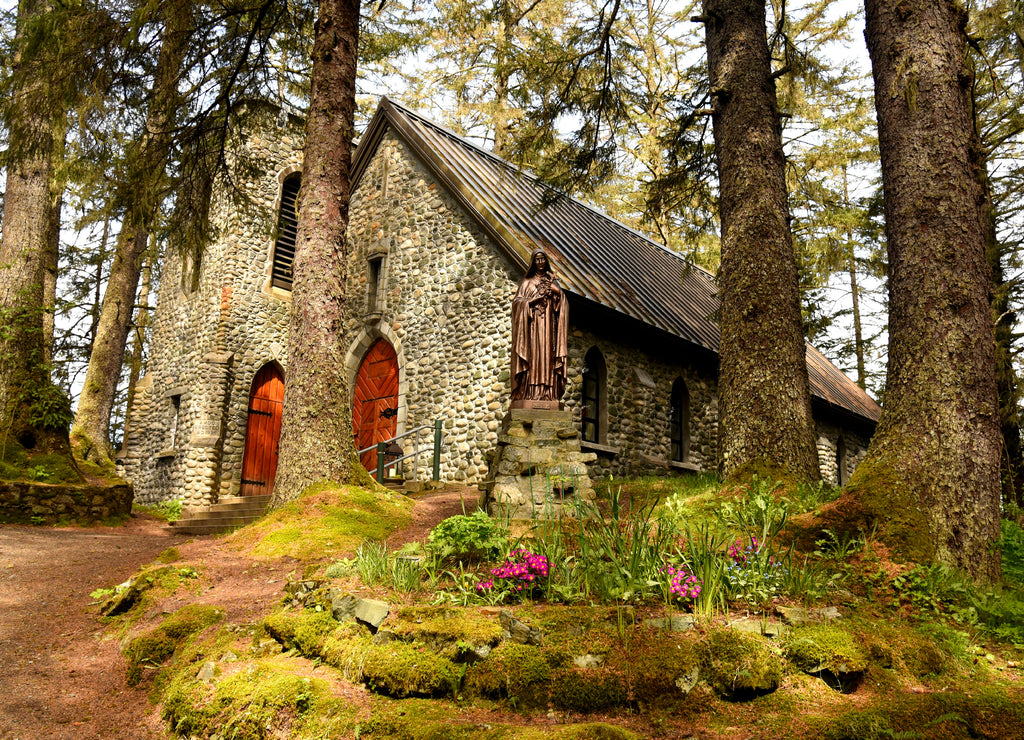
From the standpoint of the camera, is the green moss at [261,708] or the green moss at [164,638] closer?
the green moss at [261,708]

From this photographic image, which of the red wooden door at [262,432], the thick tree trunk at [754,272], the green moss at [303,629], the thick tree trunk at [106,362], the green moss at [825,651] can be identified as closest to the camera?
the green moss at [825,651]

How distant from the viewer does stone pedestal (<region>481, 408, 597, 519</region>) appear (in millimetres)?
6914

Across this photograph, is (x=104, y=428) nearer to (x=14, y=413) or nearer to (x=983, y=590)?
(x=14, y=413)

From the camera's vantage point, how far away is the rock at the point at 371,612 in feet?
13.9

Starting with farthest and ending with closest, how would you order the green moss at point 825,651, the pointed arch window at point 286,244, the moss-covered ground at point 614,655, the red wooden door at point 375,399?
the pointed arch window at point 286,244 → the red wooden door at point 375,399 → the green moss at point 825,651 → the moss-covered ground at point 614,655

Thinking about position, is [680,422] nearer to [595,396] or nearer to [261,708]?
[595,396]

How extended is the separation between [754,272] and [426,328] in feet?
25.7

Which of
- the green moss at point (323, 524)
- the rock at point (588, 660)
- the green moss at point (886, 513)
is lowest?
the rock at point (588, 660)

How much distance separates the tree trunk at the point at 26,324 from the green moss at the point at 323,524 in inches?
227

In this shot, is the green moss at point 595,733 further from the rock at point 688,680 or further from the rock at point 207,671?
the rock at point 207,671

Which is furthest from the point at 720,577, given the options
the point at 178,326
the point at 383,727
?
the point at 178,326

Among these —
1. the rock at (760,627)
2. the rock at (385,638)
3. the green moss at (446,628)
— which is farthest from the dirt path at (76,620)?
the rock at (760,627)

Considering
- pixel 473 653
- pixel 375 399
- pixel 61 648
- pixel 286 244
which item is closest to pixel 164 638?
pixel 61 648

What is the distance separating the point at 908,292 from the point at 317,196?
6491mm
